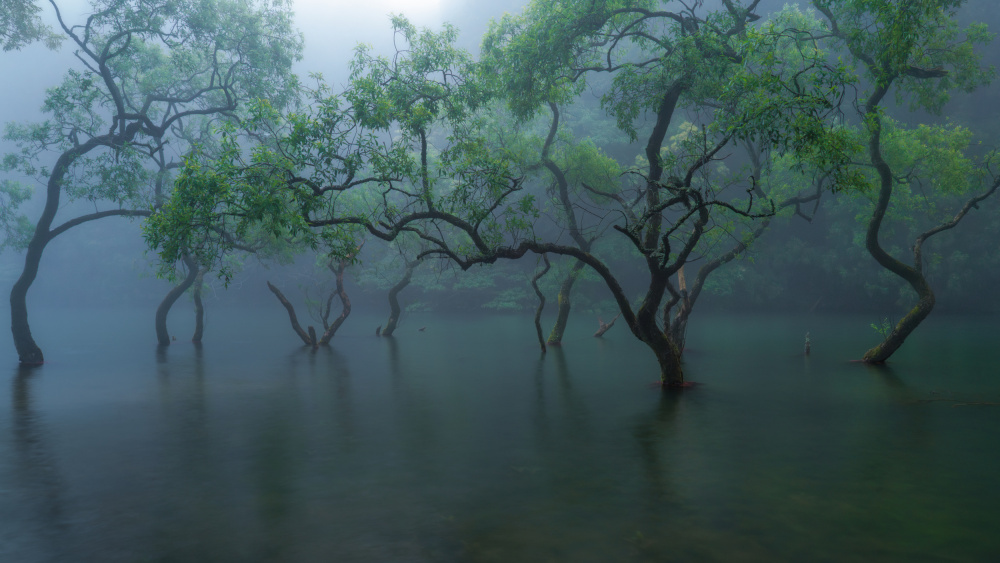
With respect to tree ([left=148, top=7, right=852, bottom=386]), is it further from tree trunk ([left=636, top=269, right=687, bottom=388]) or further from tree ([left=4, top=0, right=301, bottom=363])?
tree ([left=4, top=0, right=301, bottom=363])

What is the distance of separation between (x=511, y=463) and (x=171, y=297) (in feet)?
95.4

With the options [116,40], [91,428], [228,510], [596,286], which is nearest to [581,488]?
[228,510]

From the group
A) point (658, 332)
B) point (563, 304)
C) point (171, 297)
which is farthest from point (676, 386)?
point (171, 297)

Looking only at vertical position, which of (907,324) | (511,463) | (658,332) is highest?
(658,332)

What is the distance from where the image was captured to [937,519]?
9664 millimetres

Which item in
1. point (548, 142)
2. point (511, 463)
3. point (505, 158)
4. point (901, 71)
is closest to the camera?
point (511, 463)

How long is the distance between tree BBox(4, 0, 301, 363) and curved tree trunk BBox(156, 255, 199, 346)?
4.13m

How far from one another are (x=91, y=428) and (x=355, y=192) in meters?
26.3

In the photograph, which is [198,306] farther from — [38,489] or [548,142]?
[38,489]

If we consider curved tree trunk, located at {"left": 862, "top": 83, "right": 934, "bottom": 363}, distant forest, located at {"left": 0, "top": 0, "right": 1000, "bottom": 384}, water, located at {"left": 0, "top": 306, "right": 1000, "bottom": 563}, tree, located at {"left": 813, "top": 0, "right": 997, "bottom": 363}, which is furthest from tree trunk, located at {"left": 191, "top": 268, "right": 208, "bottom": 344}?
tree, located at {"left": 813, "top": 0, "right": 997, "bottom": 363}

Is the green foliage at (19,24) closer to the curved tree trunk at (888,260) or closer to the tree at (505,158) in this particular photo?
the tree at (505,158)

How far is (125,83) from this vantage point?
106ft

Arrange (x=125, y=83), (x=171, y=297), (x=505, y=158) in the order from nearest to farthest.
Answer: (x=505, y=158)
(x=125, y=83)
(x=171, y=297)

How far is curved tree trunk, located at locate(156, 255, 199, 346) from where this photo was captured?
3509cm
